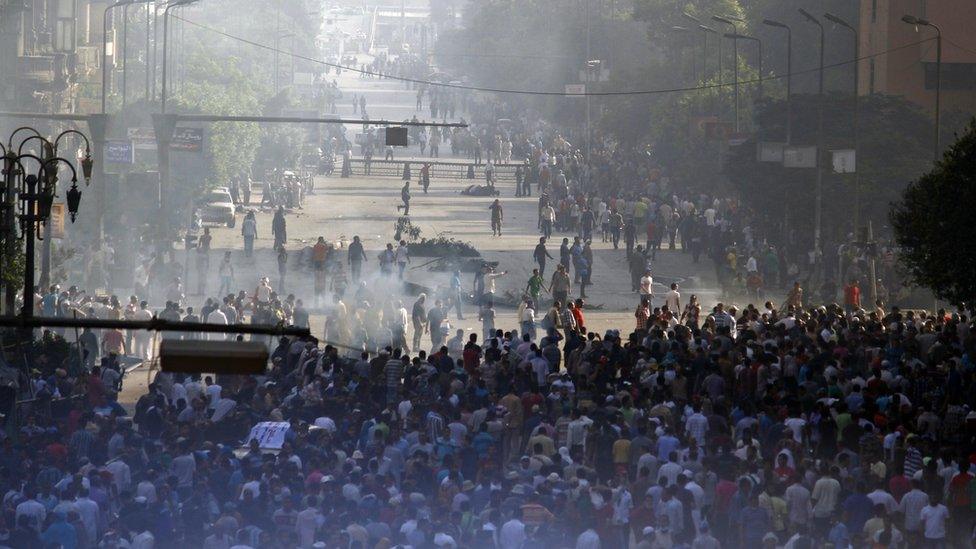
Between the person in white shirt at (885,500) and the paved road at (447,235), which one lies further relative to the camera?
the paved road at (447,235)

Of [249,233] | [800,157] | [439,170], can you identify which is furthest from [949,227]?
[439,170]

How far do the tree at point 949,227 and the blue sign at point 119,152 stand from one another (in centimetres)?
2042

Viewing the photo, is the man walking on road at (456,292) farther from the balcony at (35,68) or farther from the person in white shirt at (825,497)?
the balcony at (35,68)

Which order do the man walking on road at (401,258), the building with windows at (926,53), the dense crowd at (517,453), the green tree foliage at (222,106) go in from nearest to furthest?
the dense crowd at (517,453) < the man walking on road at (401,258) < the green tree foliage at (222,106) < the building with windows at (926,53)

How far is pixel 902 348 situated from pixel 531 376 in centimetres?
518

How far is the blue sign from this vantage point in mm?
44281

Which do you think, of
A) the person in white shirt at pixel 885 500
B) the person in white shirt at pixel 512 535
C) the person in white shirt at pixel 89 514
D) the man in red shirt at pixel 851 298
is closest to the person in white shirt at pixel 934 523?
the person in white shirt at pixel 885 500

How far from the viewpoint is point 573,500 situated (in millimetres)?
17688

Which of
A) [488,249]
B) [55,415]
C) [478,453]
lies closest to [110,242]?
[488,249]

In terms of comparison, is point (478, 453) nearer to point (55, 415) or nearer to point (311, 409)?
point (311, 409)

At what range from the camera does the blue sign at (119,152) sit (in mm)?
44281

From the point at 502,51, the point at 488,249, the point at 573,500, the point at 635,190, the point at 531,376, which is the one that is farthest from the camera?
the point at 502,51

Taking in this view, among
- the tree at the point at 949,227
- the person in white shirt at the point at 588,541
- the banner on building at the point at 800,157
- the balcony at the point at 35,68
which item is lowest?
the person in white shirt at the point at 588,541

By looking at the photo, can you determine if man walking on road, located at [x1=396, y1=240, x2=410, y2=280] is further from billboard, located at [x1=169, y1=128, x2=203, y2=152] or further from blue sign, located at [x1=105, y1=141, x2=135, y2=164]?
blue sign, located at [x1=105, y1=141, x2=135, y2=164]
